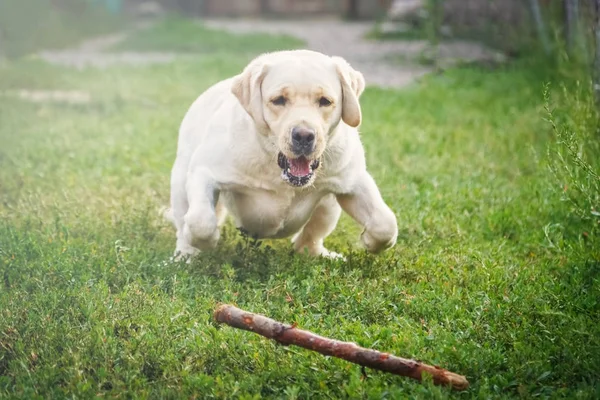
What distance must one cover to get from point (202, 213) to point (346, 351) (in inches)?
55.8

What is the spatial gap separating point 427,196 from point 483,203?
1.32 feet

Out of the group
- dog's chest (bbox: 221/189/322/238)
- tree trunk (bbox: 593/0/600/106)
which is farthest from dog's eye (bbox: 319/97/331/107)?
tree trunk (bbox: 593/0/600/106)

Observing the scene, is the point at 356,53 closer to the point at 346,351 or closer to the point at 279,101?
the point at 279,101

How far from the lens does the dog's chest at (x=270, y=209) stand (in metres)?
4.65

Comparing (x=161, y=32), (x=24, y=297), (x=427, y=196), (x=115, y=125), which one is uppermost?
(x=24, y=297)

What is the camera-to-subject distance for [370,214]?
4.80 m

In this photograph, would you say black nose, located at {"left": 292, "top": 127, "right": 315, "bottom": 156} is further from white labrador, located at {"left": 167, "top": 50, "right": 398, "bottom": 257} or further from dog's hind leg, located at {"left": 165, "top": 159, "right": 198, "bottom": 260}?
dog's hind leg, located at {"left": 165, "top": 159, "right": 198, "bottom": 260}

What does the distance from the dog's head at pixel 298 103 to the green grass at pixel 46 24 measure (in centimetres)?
1124

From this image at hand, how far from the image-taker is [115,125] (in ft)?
31.0

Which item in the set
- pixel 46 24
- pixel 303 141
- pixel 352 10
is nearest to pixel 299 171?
pixel 303 141

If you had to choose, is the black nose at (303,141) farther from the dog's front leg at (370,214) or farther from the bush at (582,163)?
the bush at (582,163)

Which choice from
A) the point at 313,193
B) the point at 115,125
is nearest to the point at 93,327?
the point at 313,193

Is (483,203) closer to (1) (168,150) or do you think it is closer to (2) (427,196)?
(2) (427,196)

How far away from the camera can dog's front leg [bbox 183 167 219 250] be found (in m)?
4.52
